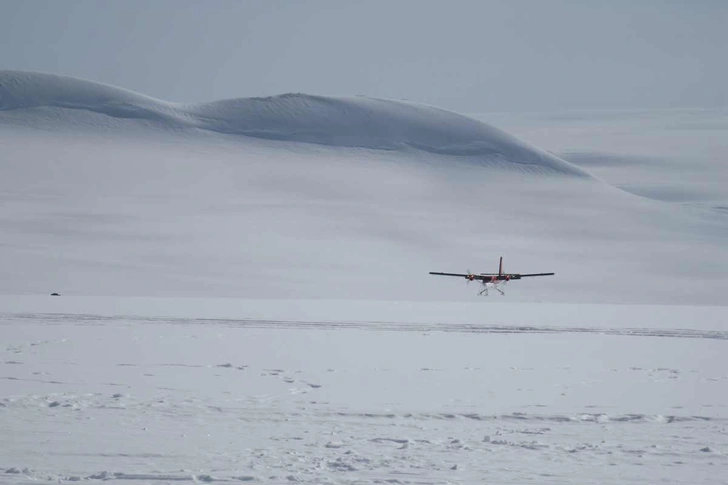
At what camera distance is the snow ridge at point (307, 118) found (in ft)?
343

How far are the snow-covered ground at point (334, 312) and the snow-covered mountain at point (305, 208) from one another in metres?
0.36

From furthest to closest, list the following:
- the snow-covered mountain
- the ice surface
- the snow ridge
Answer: the snow ridge
the snow-covered mountain
the ice surface

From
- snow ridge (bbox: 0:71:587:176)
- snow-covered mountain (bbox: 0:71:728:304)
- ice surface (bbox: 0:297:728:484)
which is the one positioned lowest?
ice surface (bbox: 0:297:728:484)

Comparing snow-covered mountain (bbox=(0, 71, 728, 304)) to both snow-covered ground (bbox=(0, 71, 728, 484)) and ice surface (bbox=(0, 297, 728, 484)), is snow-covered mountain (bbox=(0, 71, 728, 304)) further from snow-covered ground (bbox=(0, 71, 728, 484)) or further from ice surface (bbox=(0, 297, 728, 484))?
ice surface (bbox=(0, 297, 728, 484))

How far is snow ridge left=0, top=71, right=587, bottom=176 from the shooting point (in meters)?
105

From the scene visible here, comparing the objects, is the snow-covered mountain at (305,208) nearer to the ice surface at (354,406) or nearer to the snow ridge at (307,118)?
the snow ridge at (307,118)

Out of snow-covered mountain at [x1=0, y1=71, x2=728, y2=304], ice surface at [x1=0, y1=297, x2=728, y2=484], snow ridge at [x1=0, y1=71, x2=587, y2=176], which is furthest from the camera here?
snow ridge at [x1=0, y1=71, x2=587, y2=176]

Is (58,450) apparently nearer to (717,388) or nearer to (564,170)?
(717,388)

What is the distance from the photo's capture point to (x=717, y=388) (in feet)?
49.4

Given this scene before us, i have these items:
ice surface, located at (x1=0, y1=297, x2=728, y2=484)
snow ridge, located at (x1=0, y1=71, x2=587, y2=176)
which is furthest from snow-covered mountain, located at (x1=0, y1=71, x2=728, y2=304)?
ice surface, located at (x1=0, y1=297, x2=728, y2=484)

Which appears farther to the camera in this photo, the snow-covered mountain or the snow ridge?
the snow ridge

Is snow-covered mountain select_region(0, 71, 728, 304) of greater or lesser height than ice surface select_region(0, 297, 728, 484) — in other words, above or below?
above

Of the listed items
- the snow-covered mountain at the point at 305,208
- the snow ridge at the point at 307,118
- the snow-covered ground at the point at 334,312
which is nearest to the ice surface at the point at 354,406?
the snow-covered ground at the point at 334,312

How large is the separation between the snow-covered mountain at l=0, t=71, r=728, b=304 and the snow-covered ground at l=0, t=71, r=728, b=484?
36 cm
